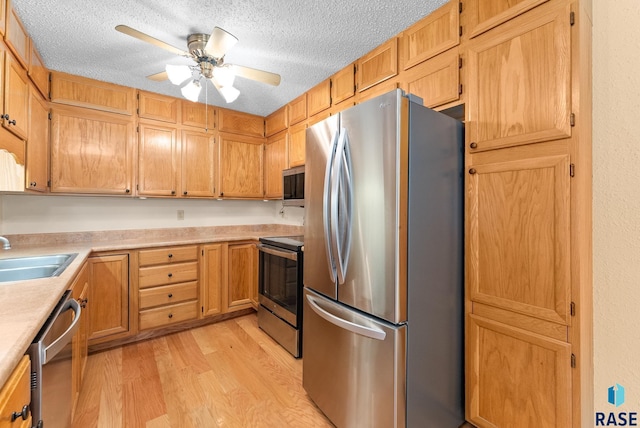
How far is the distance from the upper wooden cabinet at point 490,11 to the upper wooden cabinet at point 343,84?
0.91 m

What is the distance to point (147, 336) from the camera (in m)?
2.67

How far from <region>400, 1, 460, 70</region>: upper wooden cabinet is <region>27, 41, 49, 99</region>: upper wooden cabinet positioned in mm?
2505

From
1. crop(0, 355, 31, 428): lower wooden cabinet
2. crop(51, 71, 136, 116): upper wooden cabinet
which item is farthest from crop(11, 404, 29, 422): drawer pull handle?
crop(51, 71, 136, 116): upper wooden cabinet

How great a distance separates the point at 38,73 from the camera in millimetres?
2129

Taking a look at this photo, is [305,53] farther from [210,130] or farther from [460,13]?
[210,130]

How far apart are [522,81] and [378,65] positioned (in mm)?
1000

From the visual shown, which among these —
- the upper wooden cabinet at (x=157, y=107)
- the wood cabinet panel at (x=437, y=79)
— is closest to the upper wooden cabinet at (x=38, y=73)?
the upper wooden cabinet at (x=157, y=107)

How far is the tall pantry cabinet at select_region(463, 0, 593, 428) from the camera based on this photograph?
1.18m

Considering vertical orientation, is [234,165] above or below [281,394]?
above

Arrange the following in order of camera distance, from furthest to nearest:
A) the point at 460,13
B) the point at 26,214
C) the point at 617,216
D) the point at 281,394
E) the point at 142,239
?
the point at 142,239, the point at 26,214, the point at 281,394, the point at 460,13, the point at 617,216

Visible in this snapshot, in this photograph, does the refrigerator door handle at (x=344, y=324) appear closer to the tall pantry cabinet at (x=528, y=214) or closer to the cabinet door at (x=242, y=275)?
the tall pantry cabinet at (x=528, y=214)

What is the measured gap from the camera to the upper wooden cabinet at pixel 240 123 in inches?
129

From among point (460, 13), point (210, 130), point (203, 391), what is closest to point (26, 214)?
point (210, 130)

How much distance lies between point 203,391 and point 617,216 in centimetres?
249
